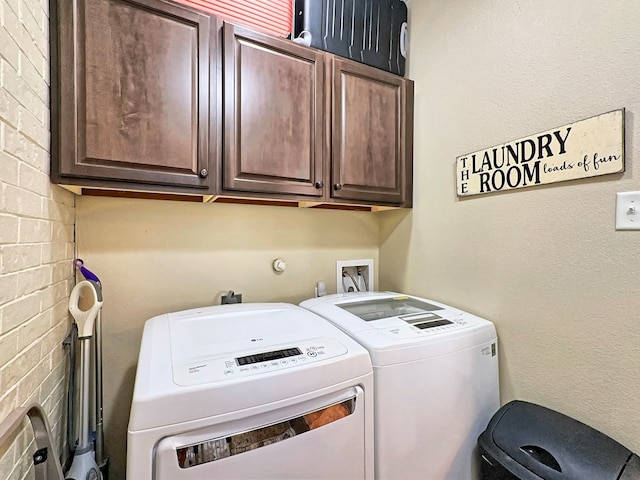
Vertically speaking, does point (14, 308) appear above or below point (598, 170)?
below

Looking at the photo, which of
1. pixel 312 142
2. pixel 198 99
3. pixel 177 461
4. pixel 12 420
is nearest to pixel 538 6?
pixel 312 142

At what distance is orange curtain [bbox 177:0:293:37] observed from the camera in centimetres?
123

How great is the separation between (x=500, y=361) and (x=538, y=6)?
141 centimetres

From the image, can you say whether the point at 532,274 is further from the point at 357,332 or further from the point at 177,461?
the point at 177,461

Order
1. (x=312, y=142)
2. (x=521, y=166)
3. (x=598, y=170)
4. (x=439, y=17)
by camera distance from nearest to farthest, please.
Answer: (x=598, y=170) < (x=521, y=166) < (x=312, y=142) < (x=439, y=17)

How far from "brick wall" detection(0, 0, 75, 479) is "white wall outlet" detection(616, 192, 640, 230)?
1.68 m

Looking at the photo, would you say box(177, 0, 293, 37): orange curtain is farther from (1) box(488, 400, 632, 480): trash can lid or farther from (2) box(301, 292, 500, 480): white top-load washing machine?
(1) box(488, 400, 632, 480): trash can lid

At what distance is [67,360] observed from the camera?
1153 mm

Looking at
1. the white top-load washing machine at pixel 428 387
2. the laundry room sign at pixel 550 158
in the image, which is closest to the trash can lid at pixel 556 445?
the white top-load washing machine at pixel 428 387

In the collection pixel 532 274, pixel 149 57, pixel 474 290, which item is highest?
pixel 149 57

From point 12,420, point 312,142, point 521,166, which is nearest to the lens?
point 12,420

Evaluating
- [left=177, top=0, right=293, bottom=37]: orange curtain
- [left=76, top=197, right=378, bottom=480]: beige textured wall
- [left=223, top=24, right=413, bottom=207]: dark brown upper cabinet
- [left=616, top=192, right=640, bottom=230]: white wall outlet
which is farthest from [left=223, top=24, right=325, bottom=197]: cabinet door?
[left=616, top=192, right=640, bottom=230]: white wall outlet

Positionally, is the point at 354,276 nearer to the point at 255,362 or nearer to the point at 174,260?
the point at 174,260

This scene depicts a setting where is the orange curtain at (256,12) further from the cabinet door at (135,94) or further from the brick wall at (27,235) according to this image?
the brick wall at (27,235)
